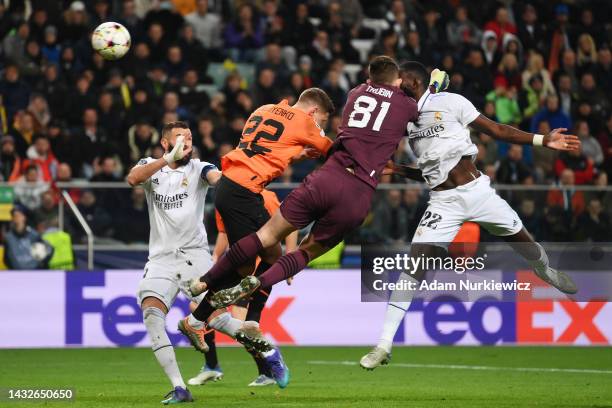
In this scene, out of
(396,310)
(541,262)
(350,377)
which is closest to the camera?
(396,310)

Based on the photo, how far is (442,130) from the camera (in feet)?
37.0

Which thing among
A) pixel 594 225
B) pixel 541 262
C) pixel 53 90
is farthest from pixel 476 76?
pixel 541 262

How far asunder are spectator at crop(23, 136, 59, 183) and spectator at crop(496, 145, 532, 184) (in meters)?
6.96

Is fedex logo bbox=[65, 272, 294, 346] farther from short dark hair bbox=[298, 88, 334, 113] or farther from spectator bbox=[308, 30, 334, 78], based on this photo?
spectator bbox=[308, 30, 334, 78]

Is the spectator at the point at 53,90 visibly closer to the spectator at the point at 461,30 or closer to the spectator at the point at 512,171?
the spectator at the point at 512,171

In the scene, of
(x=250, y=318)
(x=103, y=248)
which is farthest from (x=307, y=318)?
(x=250, y=318)

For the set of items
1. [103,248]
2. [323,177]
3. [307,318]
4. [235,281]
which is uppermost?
[323,177]

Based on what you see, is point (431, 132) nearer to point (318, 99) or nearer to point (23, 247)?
point (318, 99)

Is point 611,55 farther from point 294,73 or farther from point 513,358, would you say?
point 513,358

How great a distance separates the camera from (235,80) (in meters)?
20.9

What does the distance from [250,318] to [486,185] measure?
2.63m

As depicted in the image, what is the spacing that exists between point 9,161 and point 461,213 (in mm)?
9169

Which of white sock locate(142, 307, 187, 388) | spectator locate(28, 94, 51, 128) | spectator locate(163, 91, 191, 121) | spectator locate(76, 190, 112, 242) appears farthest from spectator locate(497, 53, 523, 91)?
white sock locate(142, 307, 187, 388)

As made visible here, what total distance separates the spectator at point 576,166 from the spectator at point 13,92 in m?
8.92
